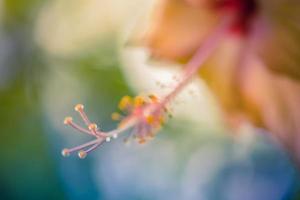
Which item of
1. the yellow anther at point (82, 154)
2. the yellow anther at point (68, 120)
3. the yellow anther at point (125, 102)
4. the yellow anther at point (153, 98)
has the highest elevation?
the yellow anther at point (68, 120)

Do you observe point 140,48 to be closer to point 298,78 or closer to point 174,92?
point 174,92

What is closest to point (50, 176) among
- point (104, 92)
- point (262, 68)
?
point (104, 92)

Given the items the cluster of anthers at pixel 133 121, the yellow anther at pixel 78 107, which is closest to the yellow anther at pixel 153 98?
the cluster of anthers at pixel 133 121

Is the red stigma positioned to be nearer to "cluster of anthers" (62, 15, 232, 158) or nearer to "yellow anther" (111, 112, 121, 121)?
"cluster of anthers" (62, 15, 232, 158)

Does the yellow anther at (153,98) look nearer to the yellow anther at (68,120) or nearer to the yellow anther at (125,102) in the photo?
the yellow anther at (125,102)

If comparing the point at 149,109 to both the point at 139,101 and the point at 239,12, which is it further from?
the point at 239,12

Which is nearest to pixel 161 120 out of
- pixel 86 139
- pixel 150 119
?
pixel 150 119
